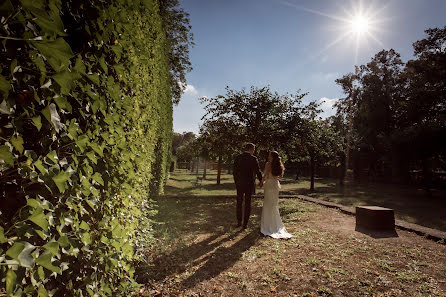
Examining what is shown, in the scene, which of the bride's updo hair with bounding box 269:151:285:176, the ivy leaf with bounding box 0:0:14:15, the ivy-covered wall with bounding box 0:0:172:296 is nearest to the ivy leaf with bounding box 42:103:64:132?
the ivy-covered wall with bounding box 0:0:172:296

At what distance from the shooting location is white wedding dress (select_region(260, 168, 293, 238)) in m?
6.82

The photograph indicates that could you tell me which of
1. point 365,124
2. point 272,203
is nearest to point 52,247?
point 272,203

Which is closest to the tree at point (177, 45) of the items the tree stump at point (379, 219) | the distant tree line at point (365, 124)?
the distant tree line at point (365, 124)

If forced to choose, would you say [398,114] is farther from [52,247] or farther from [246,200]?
Answer: [52,247]

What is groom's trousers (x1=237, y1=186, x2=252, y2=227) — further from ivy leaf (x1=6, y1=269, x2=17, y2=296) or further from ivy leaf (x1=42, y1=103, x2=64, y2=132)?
ivy leaf (x1=6, y1=269, x2=17, y2=296)

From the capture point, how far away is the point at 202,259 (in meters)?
4.89

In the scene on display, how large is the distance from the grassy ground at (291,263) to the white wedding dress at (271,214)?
0.35m

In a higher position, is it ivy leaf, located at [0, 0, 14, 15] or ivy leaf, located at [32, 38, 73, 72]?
ivy leaf, located at [0, 0, 14, 15]

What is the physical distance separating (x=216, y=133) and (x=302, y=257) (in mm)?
9574

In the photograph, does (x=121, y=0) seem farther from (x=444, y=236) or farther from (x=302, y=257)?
(x=444, y=236)

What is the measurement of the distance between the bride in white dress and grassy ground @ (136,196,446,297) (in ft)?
1.34

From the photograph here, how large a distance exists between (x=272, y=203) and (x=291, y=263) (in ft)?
8.21

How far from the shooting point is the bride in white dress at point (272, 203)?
690 cm

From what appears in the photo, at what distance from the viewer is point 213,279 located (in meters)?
4.09
